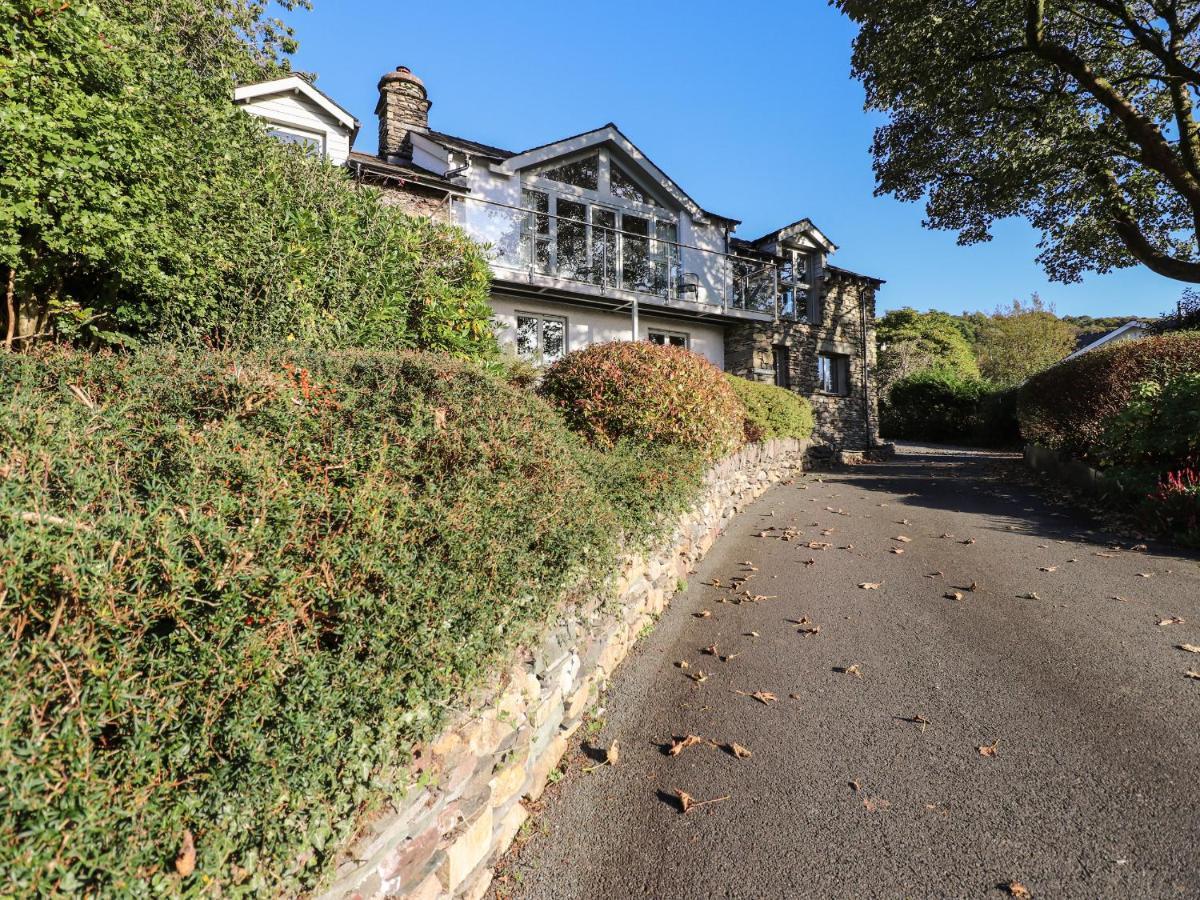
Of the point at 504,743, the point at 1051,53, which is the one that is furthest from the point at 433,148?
the point at 504,743

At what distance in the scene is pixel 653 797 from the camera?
10.8ft

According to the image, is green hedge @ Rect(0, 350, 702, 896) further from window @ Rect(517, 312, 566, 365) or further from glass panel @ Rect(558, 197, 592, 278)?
glass panel @ Rect(558, 197, 592, 278)

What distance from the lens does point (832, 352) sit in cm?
2042

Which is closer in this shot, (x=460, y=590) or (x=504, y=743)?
(x=460, y=590)

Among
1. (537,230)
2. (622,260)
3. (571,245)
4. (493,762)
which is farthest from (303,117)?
(493,762)

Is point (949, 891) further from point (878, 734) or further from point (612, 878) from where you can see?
point (612, 878)

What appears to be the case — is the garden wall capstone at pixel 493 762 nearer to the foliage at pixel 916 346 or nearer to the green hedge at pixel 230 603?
the green hedge at pixel 230 603

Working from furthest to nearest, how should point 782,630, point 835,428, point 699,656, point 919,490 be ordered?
point 835,428 < point 919,490 < point 782,630 < point 699,656

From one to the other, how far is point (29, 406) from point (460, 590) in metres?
1.95

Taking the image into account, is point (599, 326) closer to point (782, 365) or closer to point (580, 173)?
point (580, 173)

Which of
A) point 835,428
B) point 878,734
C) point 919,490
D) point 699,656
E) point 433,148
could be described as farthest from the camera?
point 835,428

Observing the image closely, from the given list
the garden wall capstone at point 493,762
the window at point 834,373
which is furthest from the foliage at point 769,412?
the garden wall capstone at point 493,762

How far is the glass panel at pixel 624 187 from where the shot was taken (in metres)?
17.5

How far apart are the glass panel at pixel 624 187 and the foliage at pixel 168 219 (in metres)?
9.97
